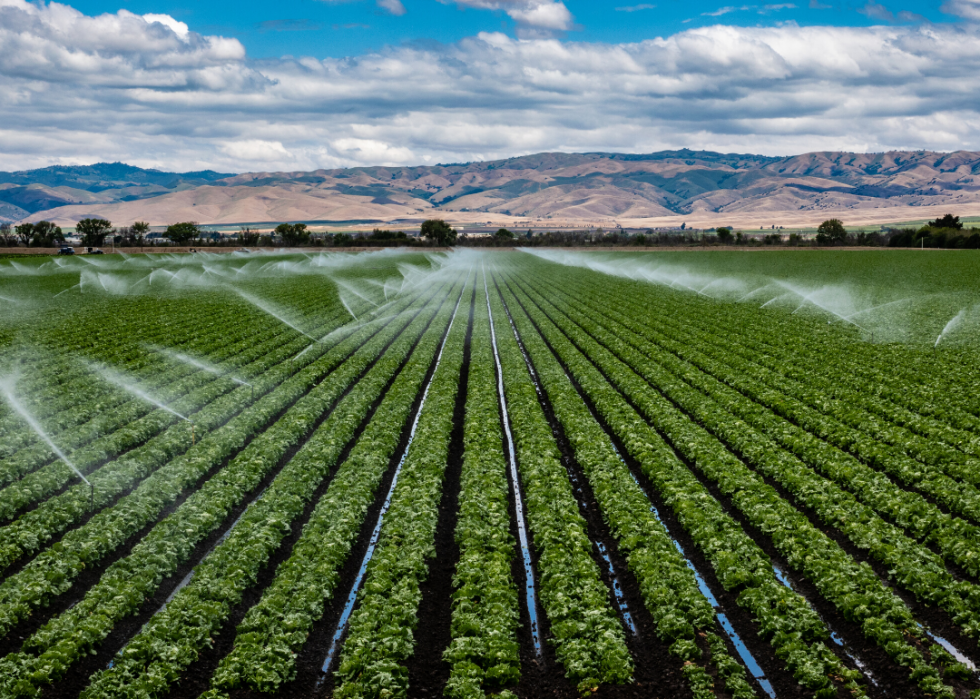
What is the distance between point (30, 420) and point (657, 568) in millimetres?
18069

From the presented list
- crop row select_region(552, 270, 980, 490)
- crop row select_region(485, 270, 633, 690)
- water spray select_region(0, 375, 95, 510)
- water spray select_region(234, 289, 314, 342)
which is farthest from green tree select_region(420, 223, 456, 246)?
crop row select_region(485, 270, 633, 690)

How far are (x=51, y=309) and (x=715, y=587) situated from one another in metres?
50.1

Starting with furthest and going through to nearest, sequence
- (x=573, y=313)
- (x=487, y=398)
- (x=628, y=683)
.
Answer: (x=573, y=313) → (x=487, y=398) → (x=628, y=683)

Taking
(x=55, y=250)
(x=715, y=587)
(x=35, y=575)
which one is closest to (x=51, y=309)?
(x=35, y=575)

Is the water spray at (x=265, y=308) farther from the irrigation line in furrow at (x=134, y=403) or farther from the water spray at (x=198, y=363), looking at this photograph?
the water spray at (x=198, y=363)

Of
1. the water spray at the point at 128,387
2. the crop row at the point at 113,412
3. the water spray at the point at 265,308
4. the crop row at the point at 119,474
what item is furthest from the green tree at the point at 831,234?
the crop row at the point at 119,474

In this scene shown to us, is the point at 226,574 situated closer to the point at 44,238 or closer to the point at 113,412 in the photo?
the point at 113,412

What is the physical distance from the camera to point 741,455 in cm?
1684

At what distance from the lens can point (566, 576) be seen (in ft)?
35.7

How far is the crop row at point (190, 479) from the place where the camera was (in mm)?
10555

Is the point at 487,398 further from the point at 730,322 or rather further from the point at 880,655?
the point at 730,322

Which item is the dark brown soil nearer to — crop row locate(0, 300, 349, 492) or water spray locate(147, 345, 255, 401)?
crop row locate(0, 300, 349, 492)

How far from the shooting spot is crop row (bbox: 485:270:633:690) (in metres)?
9.11

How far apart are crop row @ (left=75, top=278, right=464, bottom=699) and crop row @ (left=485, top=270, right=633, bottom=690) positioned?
3965 mm
